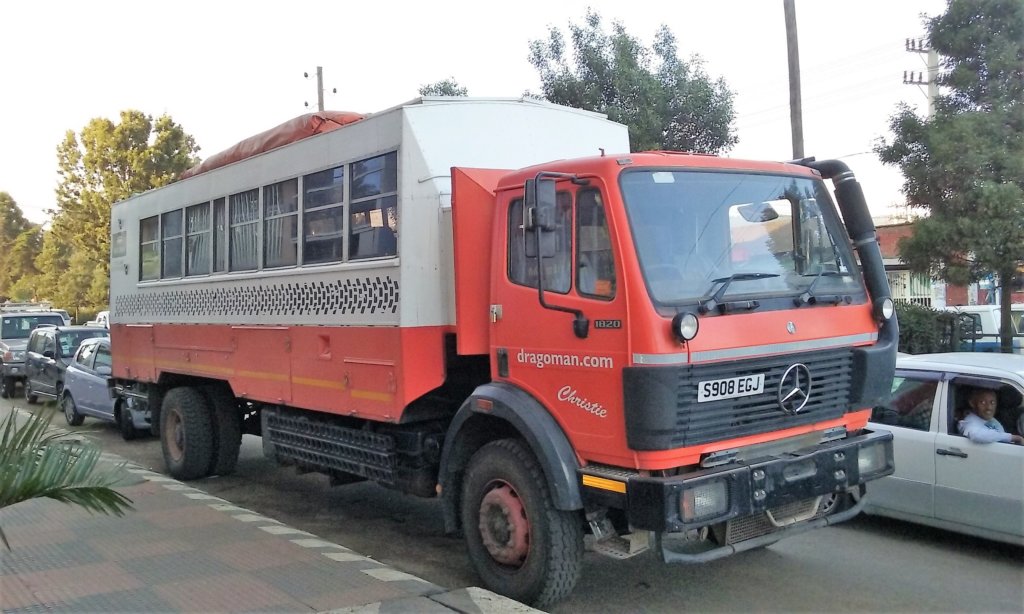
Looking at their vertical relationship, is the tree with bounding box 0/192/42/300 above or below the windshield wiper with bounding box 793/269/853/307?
above

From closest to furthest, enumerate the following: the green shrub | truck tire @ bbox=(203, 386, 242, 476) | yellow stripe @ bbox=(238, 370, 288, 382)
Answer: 1. yellow stripe @ bbox=(238, 370, 288, 382)
2. truck tire @ bbox=(203, 386, 242, 476)
3. the green shrub

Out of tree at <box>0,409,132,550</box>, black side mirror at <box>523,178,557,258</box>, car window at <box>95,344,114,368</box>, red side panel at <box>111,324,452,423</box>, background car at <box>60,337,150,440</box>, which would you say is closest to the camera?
tree at <box>0,409,132,550</box>

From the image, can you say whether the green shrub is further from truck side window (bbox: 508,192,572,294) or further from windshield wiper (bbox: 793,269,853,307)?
truck side window (bbox: 508,192,572,294)

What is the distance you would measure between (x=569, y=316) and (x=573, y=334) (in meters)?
0.11

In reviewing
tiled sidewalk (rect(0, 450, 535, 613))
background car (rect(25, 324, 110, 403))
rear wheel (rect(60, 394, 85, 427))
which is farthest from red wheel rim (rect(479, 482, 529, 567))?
background car (rect(25, 324, 110, 403))

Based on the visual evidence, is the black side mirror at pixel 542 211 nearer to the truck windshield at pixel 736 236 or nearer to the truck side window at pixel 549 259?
the truck side window at pixel 549 259

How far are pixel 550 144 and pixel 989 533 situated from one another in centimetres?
418

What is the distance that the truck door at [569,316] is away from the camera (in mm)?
4652

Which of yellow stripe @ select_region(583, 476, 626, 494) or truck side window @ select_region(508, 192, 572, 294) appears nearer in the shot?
yellow stripe @ select_region(583, 476, 626, 494)

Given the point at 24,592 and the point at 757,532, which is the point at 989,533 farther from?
the point at 24,592

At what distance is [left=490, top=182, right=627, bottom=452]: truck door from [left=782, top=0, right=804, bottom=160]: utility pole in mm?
9001

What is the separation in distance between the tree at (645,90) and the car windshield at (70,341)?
10.4 metres

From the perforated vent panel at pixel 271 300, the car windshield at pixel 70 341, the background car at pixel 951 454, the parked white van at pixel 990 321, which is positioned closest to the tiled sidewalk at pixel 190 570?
the perforated vent panel at pixel 271 300

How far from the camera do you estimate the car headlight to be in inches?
205
